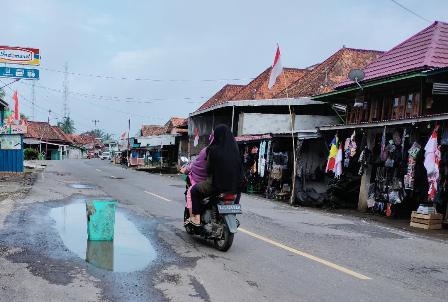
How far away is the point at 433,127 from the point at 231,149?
755 cm

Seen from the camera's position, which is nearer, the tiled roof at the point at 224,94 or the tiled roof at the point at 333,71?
the tiled roof at the point at 333,71

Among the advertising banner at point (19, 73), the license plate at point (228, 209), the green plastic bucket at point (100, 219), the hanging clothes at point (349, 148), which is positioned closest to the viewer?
the license plate at point (228, 209)

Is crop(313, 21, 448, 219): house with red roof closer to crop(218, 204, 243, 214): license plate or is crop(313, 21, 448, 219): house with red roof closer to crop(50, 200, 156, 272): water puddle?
crop(218, 204, 243, 214): license plate

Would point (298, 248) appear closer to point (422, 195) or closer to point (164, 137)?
point (422, 195)

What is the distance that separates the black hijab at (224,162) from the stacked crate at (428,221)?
22.9 feet

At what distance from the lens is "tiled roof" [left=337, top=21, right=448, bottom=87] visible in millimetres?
16031

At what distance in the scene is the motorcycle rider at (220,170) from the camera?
7.36m

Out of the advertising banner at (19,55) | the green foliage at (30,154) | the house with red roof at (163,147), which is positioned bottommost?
the green foliage at (30,154)

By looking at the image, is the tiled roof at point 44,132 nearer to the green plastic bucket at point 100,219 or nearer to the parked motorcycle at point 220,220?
the green plastic bucket at point 100,219

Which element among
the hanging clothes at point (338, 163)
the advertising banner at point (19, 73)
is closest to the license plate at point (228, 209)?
the hanging clothes at point (338, 163)

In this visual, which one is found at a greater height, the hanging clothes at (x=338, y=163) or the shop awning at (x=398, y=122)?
the shop awning at (x=398, y=122)

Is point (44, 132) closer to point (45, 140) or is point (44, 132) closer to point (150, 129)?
point (45, 140)

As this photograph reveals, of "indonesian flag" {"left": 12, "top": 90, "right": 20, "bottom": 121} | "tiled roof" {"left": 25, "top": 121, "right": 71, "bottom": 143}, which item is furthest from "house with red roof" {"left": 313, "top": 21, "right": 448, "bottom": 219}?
"tiled roof" {"left": 25, "top": 121, "right": 71, "bottom": 143}

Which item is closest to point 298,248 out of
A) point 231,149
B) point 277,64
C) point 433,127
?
point 231,149
